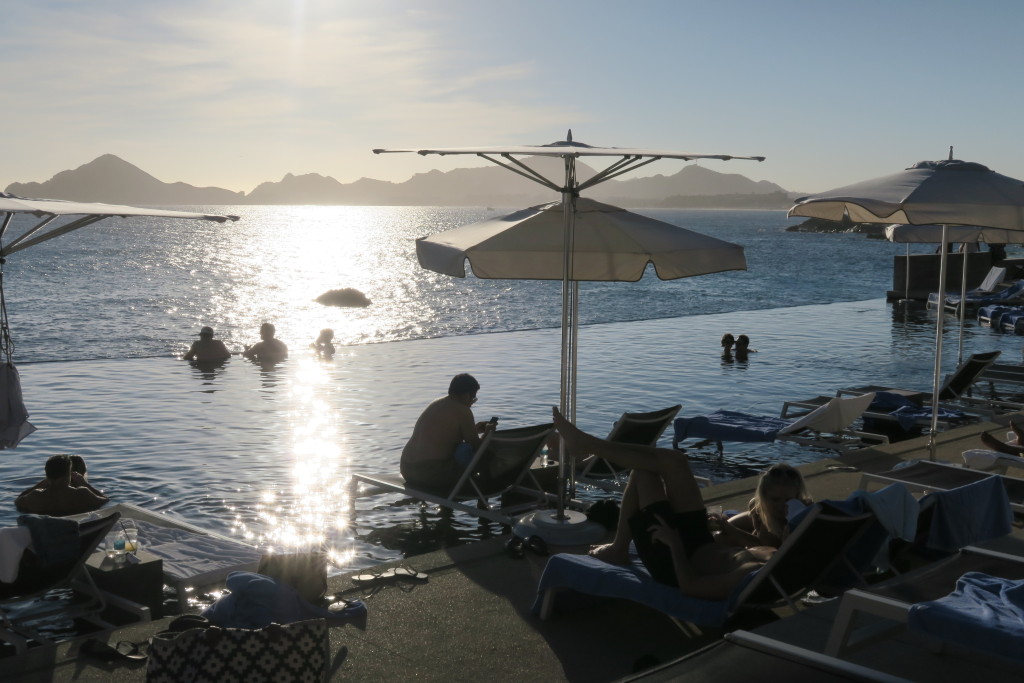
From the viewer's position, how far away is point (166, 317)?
1662 inches

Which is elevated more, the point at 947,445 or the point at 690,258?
the point at 690,258

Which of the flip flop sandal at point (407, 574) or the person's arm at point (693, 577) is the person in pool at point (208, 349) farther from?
the person's arm at point (693, 577)

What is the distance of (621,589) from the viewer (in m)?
4.95

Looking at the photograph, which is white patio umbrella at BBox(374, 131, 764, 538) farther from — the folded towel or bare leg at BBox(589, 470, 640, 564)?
the folded towel

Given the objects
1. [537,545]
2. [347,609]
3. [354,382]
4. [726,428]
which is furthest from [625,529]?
[354,382]

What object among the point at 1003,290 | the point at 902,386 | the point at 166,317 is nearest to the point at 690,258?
the point at 902,386

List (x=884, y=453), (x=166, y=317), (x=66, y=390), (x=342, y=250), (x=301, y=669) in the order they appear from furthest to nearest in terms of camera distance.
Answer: (x=342, y=250), (x=166, y=317), (x=66, y=390), (x=884, y=453), (x=301, y=669)

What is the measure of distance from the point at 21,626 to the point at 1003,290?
108ft

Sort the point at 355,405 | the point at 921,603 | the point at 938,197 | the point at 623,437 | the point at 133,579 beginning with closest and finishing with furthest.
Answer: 1. the point at 921,603
2. the point at 133,579
3. the point at 938,197
4. the point at 623,437
5. the point at 355,405

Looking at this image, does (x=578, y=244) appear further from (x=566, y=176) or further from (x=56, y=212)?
(x=56, y=212)

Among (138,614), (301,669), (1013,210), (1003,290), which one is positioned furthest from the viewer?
(1003,290)

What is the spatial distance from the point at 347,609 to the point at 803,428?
673 centimetres

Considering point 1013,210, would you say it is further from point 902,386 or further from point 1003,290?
point 1003,290

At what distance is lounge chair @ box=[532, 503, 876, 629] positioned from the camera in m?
4.52
